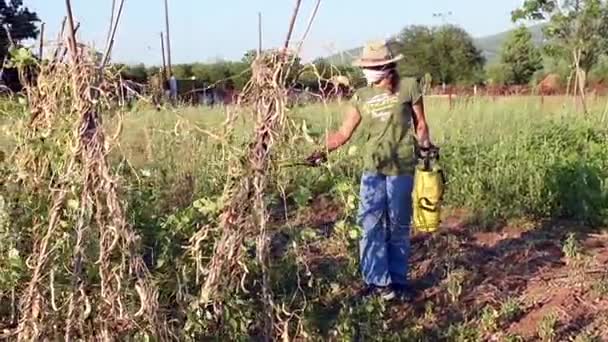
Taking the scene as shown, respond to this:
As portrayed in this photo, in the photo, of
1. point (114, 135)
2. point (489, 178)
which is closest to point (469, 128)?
point (489, 178)

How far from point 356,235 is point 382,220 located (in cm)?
120

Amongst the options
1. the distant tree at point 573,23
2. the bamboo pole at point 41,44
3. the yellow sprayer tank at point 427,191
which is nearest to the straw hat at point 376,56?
the yellow sprayer tank at point 427,191

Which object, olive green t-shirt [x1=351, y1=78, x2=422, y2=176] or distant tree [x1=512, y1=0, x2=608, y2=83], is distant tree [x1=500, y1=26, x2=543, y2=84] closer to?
distant tree [x1=512, y1=0, x2=608, y2=83]

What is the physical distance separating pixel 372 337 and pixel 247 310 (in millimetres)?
801

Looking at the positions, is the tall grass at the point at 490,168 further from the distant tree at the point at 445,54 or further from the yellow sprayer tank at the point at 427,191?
the distant tree at the point at 445,54

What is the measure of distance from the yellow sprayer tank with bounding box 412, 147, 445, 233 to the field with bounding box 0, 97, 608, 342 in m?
0.32

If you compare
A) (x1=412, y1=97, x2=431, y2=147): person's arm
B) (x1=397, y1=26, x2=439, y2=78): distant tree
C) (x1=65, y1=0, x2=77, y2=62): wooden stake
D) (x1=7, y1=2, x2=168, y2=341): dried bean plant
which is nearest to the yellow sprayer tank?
(x1=412, y1=97, x2=431, y2=147): person's arm

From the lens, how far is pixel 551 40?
18594mm

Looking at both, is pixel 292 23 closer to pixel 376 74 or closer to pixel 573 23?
pixel 376 74

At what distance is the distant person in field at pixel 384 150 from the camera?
4.95m

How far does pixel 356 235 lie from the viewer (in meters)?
3.83

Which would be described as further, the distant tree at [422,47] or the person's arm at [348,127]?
the distant tree at [422,47]

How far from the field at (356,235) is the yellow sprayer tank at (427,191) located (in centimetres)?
32

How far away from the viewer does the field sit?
383cm
